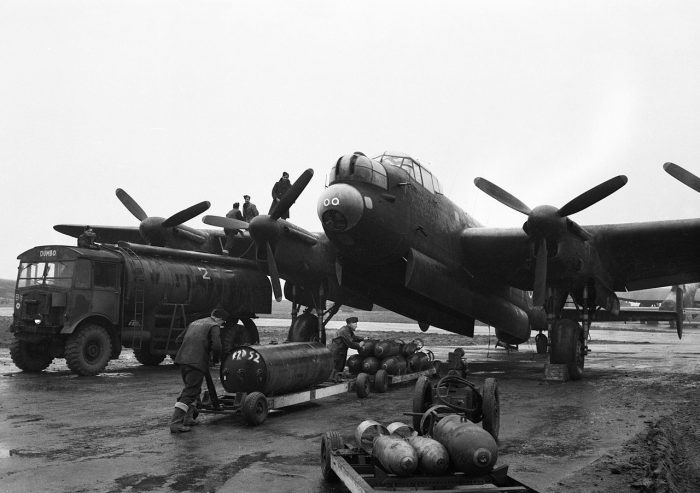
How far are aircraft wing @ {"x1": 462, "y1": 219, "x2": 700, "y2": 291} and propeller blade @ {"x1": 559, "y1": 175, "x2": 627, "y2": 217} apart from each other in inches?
60.2

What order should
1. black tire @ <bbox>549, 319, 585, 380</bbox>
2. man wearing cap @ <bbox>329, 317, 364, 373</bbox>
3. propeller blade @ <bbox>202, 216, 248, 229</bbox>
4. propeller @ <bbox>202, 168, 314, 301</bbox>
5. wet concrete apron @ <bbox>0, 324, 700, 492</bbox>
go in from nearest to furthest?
wet concrete apron @ <bbox>0, 324, 700, 492</bbox>
man wearing cap @ <bbox>329, 317, 364, 373</bbox>
black tire @ <bbox>549, 319, 585, 380</bbox>
propeller @ <bbox>202, 168, 314, 301</bbox>
propeller blade @ <bbox>202, 216, 248, 229</bbox>

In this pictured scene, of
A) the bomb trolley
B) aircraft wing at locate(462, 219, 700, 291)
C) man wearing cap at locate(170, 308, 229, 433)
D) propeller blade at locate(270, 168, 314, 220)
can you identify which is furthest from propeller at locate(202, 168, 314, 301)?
man wearing cap at locate(170, 308, 229, 433)

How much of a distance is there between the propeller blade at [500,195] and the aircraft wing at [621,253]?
2.29ft

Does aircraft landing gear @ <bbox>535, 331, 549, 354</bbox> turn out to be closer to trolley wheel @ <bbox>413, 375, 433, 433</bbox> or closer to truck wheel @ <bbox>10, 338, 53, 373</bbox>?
truck wheel @ <bbox>10, 338, 53, 373</bbox>

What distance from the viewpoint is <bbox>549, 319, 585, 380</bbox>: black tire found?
17.3 m

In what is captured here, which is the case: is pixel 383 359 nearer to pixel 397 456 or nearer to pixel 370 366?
pixel 370 366

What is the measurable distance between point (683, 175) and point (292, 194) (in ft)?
35.3

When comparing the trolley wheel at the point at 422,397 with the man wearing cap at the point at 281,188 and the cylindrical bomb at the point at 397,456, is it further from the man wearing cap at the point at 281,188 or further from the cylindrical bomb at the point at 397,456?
the man wearing cap at the point at 281,188

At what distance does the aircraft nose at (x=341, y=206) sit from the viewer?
588 inches

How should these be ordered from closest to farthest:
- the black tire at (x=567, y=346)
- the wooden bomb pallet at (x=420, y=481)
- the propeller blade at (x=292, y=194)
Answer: the wooden bomb pallet at (x=420, y=481), the black tire at (x=567, y=346), the propeller blade at (x=292, y=194)

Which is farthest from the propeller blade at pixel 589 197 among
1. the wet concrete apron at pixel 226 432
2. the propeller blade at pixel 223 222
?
the propeller blade at pixel 223 222

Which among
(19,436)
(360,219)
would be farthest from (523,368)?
(19,436)

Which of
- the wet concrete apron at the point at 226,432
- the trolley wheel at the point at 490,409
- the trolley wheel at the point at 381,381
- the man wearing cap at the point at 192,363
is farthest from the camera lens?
the trolley wheel at the point at 381,381

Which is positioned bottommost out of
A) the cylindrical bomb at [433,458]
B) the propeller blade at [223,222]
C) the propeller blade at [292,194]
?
the cylindrical bomb at [433,458]
